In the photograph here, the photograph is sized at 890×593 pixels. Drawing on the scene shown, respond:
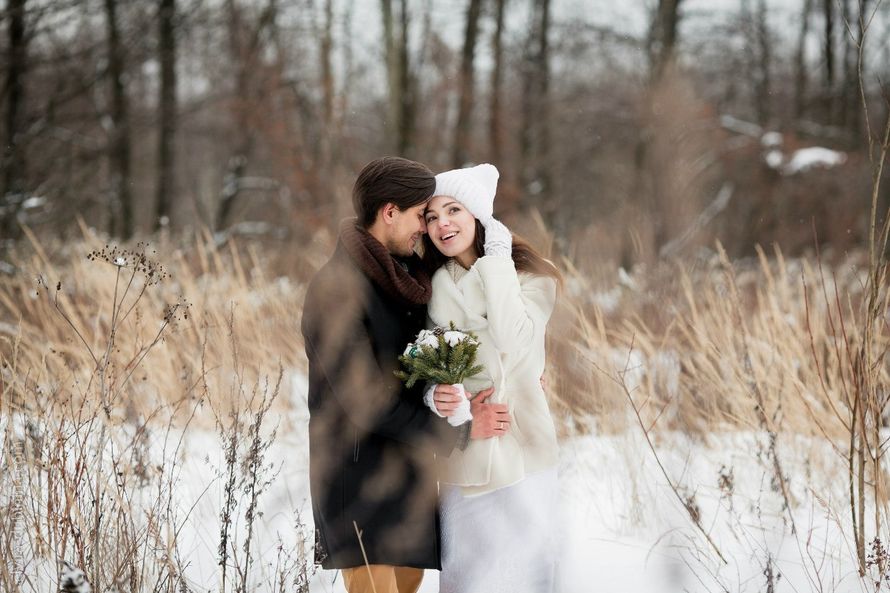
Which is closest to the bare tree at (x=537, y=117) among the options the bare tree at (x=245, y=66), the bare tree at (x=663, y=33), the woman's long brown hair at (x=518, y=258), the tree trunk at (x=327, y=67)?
the bare tree at (x=663, y=33)

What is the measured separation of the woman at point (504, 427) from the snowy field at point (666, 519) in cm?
18

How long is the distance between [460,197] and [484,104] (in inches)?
506

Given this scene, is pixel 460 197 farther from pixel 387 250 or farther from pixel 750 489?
pixel 750 489

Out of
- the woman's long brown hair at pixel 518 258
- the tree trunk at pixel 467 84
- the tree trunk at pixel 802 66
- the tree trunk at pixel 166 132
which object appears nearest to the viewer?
the woman's long brown hair at pixel 518 258

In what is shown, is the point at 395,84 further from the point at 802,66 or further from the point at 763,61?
the point at 802,66

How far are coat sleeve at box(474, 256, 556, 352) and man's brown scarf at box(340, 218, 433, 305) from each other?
0.19 meters

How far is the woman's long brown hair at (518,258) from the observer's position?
2.20 metres

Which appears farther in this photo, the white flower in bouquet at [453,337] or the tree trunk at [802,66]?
the tree trunk at [802,66]

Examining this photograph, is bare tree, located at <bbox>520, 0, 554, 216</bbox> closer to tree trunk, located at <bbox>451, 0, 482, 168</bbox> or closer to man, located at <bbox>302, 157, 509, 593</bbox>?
tree trunk, located at <bbox>451, 0, 482, 168</bbox>

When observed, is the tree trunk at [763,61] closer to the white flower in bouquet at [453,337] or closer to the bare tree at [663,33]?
the bare tree at [663,33]

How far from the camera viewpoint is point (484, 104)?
47.3 ft

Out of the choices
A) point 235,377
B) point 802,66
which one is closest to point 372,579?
point 235,377

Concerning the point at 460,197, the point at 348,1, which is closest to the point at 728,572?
the point at 460,197

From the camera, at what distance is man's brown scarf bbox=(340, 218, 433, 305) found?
192cm
